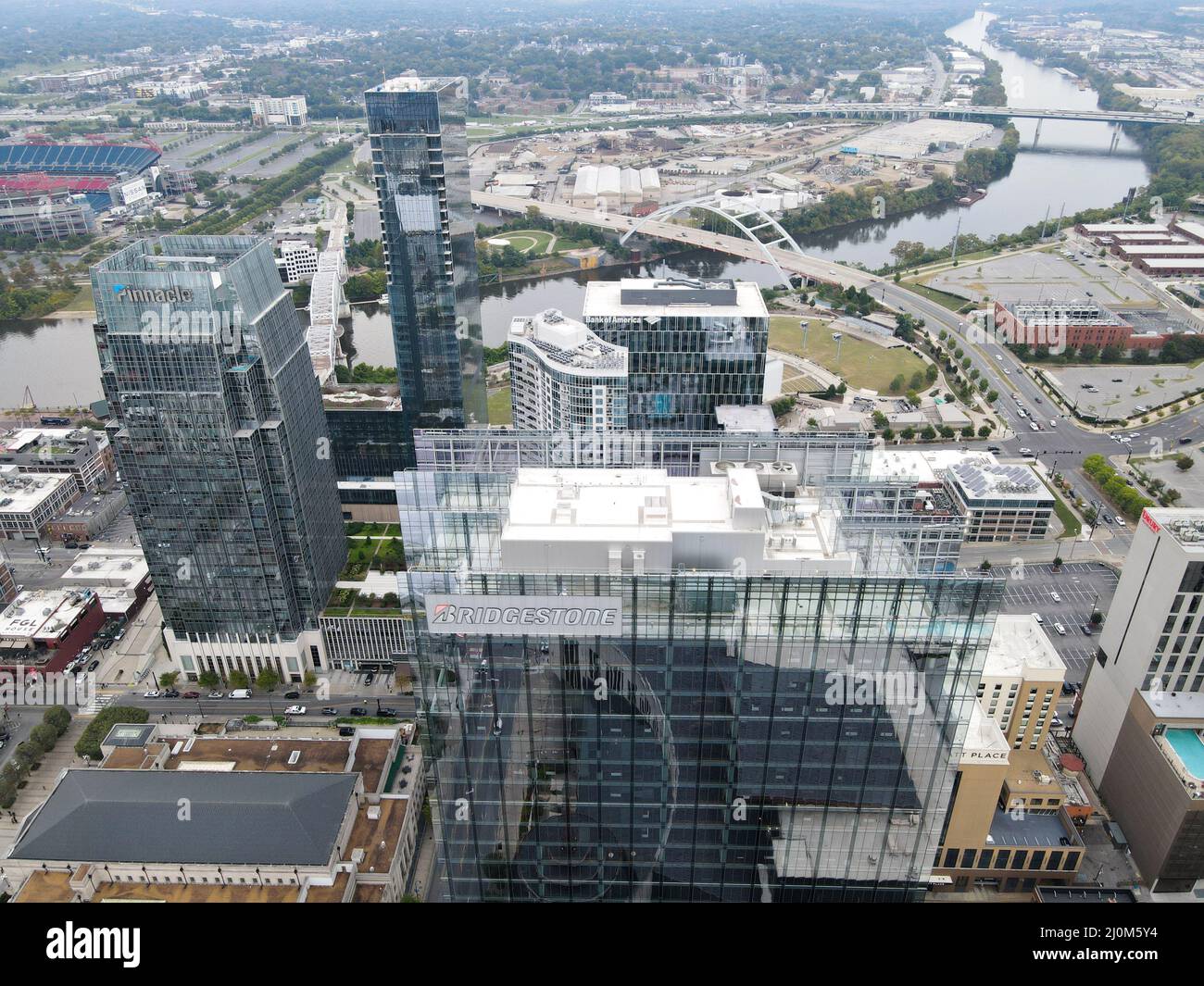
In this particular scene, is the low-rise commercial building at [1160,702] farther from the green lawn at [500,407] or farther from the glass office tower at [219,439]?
the green lawn at [500,407]

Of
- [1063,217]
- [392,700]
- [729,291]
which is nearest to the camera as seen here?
[392,700]

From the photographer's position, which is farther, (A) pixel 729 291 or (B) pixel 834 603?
(A) pixel 729 291

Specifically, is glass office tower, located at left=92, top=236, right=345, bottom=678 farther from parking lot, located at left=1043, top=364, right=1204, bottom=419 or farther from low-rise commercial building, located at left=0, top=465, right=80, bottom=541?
parking lot, located at left=1043, top=364, right=1204, bottom=419

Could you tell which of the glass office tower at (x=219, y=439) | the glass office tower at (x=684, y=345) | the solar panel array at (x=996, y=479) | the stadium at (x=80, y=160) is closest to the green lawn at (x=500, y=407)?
the glass office tower at (x=684, y=345)

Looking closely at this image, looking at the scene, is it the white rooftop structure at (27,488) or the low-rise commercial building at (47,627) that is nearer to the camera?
the low-rise commercial building at (47,627)
